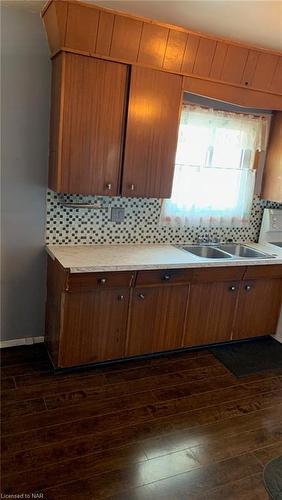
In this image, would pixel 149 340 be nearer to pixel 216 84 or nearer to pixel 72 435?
pixel 72 435

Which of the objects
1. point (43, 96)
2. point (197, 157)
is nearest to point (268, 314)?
point (197, 157)

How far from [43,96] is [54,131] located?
0.31 meters

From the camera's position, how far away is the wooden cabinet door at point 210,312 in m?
2.92

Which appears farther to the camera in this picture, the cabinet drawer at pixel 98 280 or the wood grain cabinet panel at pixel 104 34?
the cabinet drawer at pixel 98 280

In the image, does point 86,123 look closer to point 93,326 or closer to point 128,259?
point 128,259

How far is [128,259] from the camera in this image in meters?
2.65

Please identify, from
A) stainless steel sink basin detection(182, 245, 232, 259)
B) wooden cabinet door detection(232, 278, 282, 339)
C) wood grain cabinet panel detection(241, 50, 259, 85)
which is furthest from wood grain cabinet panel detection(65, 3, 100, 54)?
wooden cabinet door detection(232, 278, 282, 339)

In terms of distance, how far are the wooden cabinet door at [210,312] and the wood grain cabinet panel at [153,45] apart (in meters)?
1.70

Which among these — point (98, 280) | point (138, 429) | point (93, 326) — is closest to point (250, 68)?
point (98, 280)

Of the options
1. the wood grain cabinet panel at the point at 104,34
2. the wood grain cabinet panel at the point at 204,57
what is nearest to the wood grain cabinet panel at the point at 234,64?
the wood grain cabinet panel at the point at 204,57

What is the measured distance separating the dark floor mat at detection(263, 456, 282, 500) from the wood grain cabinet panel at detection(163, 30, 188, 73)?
247 centimetres

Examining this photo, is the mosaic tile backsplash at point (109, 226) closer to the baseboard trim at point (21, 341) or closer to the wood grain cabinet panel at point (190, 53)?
the baseboard trim at point (21, 341)

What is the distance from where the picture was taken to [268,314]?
3.31 m

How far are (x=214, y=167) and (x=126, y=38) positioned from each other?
53.2 inches
